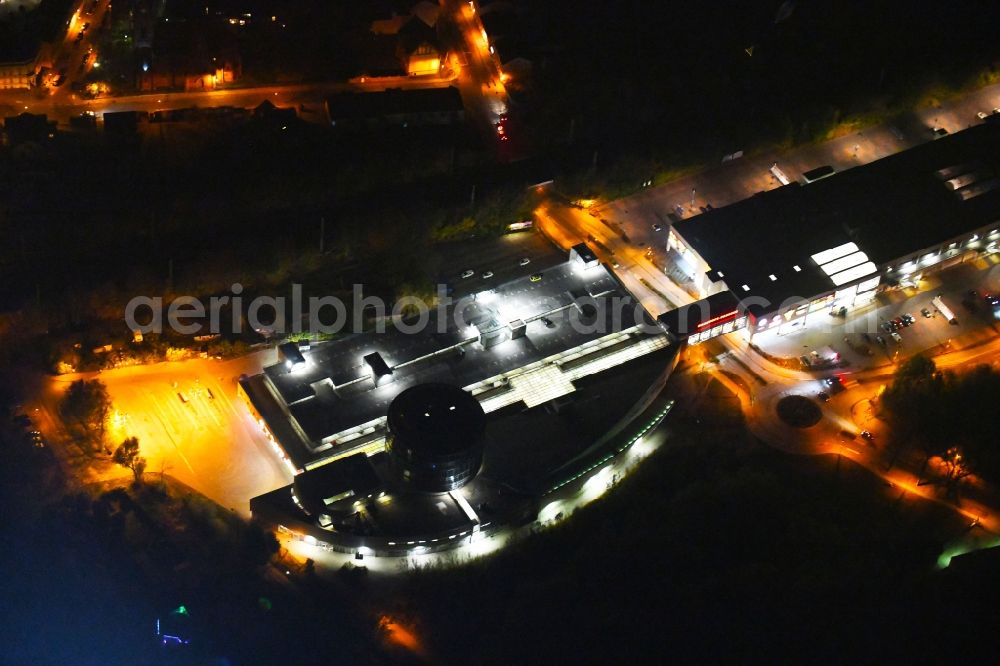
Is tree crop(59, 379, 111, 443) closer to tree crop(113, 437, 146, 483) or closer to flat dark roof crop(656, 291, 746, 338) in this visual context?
tree crop(113, 437, 146, 483)

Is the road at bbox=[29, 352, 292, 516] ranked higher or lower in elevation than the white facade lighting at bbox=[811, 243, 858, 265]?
lower

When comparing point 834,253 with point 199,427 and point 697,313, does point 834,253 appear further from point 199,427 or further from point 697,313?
point 199,427

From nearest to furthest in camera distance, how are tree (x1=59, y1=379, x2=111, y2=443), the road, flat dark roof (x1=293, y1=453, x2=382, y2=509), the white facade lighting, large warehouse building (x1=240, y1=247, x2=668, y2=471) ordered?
flat dark roof (x1=293, y1=453, x2=382, y2=509), the road, tree (x1=59, y1=379, x2=111, y2=443), large warehouse building (x1=240, y1=247, x2=668, y2=471), the white facade lighting

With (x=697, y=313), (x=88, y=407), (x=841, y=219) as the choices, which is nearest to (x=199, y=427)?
(x=88, y=407)

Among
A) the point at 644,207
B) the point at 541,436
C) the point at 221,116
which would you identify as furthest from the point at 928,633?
the point at 221,116

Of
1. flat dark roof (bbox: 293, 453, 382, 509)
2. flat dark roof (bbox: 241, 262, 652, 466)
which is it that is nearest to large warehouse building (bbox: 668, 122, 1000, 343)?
flat dark roof (bbox: 241, 262, 652, 466)

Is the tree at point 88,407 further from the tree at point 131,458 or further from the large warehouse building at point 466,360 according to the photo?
the large warehouse building at point 466,360

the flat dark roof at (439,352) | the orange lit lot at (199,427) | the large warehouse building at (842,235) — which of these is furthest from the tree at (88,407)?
the large warehouse building at (842,235)
